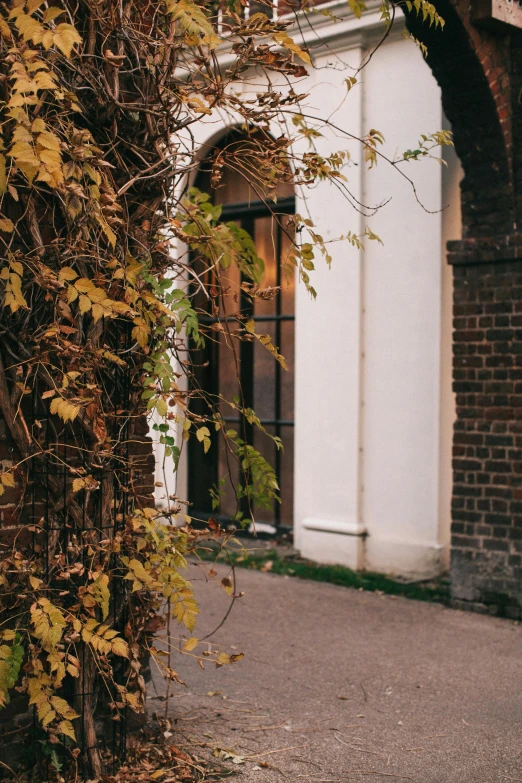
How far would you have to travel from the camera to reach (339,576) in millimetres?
7211

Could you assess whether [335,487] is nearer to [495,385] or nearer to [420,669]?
[495,385]

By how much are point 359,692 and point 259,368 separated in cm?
428

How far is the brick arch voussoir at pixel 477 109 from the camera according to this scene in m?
5.86

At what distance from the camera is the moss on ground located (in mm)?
6703

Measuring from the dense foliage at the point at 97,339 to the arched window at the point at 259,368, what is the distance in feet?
14.3

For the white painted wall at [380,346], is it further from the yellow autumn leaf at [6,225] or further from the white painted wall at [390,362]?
the yellow autumn leaf at [6,225]

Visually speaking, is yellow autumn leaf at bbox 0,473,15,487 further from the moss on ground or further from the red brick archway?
the red brick archway

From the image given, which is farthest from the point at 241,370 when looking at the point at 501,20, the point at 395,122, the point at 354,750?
the point at 354,750

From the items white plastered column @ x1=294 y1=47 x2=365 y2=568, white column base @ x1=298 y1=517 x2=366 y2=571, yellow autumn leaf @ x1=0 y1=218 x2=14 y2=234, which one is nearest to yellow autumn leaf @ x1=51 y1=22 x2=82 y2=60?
yellow autumn leaf @ x1=0 y1=218 x2=14 y2=234

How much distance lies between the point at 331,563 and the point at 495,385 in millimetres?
2221

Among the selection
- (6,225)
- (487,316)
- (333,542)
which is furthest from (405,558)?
(6,225)

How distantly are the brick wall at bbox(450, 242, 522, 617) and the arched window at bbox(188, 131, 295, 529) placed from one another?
209cm

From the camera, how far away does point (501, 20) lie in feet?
19.1

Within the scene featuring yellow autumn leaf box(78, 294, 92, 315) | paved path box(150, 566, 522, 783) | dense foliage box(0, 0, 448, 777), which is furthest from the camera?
paved path box(150, 566, 522, 783)
